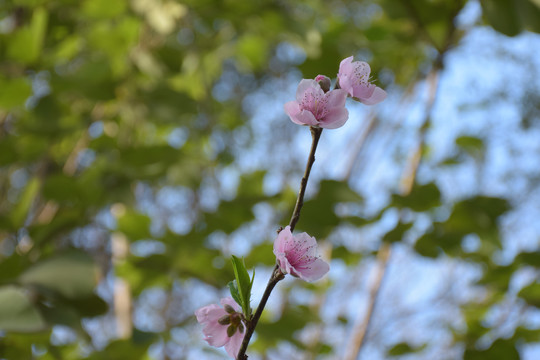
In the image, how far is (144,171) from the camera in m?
0.76

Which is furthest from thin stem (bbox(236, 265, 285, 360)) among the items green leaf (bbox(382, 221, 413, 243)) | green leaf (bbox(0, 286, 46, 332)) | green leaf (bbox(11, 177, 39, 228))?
green leaf (bbox(11, 177, 39, 228))

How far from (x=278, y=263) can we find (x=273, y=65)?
1.79m

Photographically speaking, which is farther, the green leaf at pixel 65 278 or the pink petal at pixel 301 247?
the green leaf at pixel 65 278

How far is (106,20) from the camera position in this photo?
30.9 inches

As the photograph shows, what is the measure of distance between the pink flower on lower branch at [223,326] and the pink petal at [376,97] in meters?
0.10

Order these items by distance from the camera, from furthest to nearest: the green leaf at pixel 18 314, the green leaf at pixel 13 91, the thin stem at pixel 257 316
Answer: the green leaf at pixel 13 91 → the green leaf at pixel 18 314 → the thin stem at pixel 257 316

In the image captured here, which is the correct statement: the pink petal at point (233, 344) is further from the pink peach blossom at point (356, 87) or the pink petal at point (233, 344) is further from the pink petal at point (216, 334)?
the pink peach blossom at point (356, 87)

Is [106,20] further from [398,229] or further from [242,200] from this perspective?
[398,229]

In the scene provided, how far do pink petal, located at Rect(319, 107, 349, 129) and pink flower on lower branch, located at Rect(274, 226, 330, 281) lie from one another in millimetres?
46

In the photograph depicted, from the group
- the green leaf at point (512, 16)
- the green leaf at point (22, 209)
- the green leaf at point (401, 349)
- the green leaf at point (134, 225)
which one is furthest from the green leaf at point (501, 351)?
the green leaf at point (22, 209)

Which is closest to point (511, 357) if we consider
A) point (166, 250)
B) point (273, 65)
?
point (166, 250)

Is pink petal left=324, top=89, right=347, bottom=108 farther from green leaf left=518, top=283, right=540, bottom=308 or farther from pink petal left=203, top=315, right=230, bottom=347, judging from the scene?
green leaf left=518, top=283, right=540, bottom=308

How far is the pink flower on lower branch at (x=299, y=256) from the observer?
0.66ft

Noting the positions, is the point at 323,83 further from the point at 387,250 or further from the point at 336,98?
the point at 387,250
